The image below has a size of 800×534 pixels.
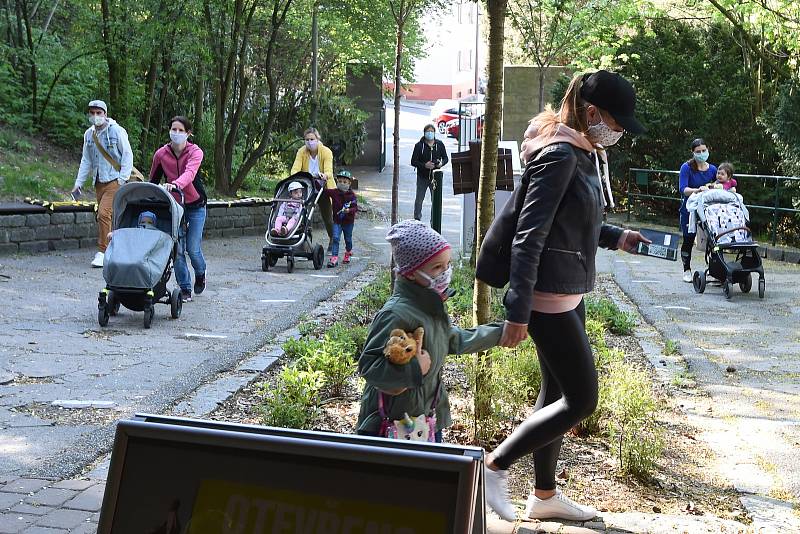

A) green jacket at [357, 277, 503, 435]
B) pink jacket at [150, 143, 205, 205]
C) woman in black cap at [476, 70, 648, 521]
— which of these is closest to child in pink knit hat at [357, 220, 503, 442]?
green jacket at [357, 277, 503, 435]

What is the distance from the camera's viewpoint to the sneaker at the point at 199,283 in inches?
449

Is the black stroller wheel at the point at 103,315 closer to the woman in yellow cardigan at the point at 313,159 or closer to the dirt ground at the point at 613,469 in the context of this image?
the dirt ground at the point at 613,469

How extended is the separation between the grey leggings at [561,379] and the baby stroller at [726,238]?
27.6 ft

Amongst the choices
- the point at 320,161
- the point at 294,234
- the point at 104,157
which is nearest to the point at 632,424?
the point at 294,234

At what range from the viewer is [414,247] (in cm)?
383

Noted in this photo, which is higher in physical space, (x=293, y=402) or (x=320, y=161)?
(x=320, y=161)

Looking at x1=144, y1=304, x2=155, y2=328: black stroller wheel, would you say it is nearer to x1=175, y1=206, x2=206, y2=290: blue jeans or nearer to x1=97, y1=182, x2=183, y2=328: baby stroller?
x1=97, y1=182, x2=183, y2=328: baby stroller

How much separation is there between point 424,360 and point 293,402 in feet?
7.96

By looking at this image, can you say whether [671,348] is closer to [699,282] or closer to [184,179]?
[699,282]

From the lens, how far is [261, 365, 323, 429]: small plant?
228 inches

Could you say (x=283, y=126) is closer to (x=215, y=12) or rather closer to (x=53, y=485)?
(x=215, y=12)

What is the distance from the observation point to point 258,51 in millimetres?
25062

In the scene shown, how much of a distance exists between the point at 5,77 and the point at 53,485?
15.5m

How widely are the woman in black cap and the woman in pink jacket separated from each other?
22.0ft
